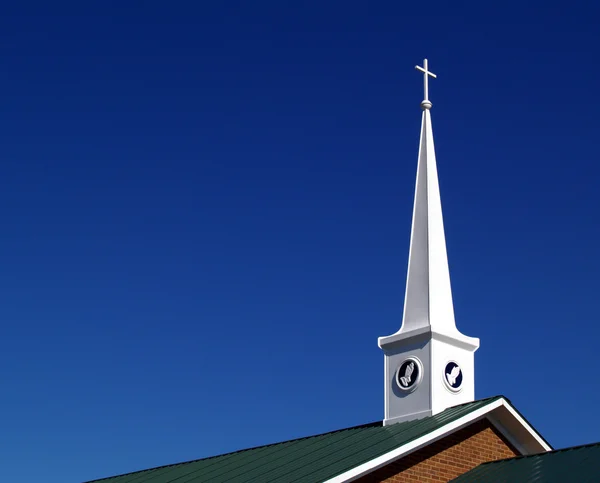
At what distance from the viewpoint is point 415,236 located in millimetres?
26625

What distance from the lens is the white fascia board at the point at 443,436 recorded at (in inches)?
780

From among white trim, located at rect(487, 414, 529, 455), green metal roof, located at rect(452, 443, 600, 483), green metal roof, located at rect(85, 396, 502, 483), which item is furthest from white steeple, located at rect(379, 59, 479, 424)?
green metal roof, located at rect(452, 443, 600, 483)

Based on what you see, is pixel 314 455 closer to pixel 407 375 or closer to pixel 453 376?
pixel 407 375

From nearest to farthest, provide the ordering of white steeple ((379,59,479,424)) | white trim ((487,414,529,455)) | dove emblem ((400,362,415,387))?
white trim ((487,414,529,455)) < white steeple ((379,59,479,424)) < dove emblem ((400,362,415,387))

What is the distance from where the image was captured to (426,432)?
21297 mm

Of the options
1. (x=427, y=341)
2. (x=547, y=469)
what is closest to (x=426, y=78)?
(x=427, y=341)

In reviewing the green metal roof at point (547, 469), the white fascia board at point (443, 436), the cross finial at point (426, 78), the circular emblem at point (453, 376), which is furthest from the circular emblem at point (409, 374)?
the cross finial at point (426, 78)

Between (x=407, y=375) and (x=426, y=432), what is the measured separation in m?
→ 3.69

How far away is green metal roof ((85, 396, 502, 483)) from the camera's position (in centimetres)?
2091

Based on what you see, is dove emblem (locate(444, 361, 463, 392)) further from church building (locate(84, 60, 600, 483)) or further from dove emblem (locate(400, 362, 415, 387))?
dove emblem (locate(400, 362, 415, 387))

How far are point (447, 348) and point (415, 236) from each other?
3.15 m

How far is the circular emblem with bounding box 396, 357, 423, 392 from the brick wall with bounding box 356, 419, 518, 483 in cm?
200

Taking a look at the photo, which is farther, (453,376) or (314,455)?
(453,376)

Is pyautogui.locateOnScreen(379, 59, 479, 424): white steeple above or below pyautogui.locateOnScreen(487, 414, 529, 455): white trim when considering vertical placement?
above
